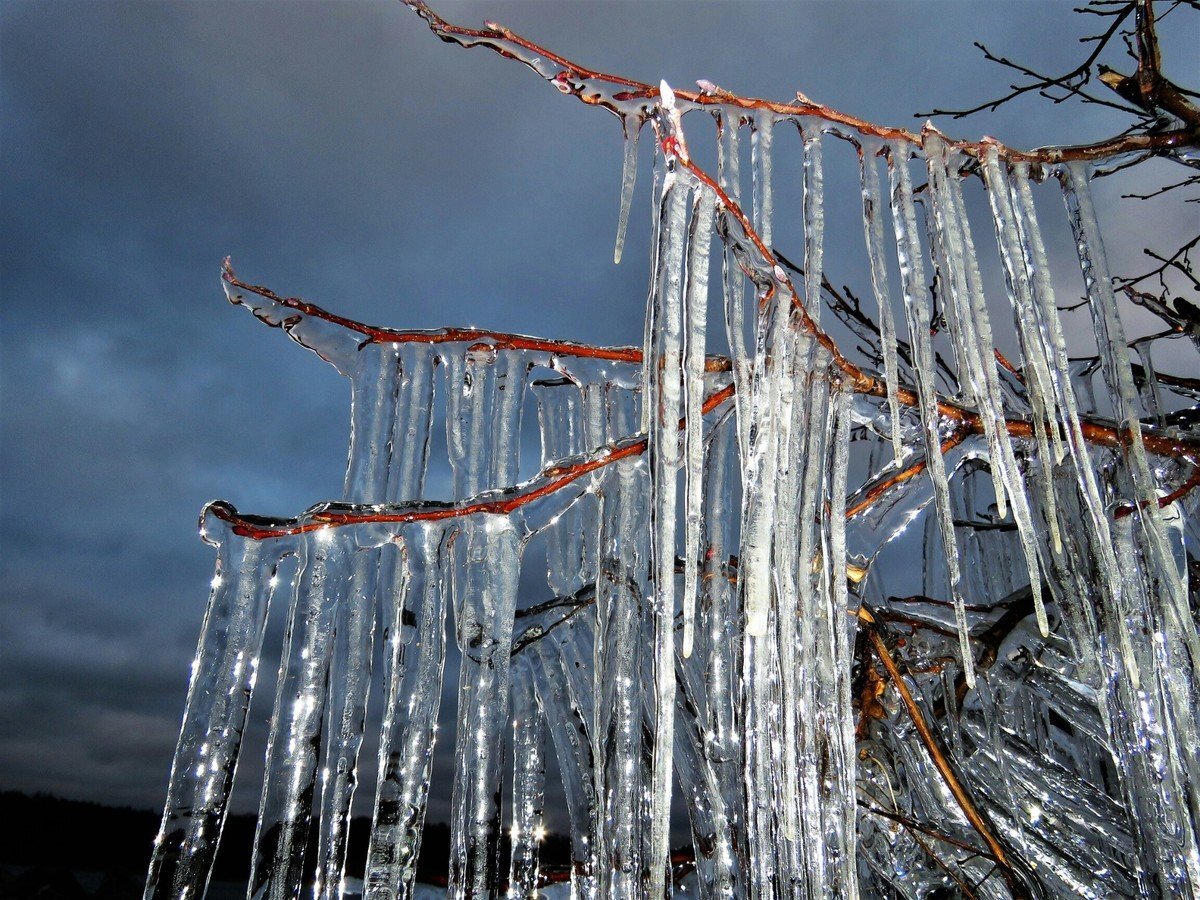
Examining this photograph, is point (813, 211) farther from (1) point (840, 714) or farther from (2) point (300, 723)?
(2) point (300, 723)

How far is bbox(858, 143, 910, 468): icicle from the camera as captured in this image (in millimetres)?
1343

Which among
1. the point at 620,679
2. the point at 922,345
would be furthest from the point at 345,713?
the point at 922,345

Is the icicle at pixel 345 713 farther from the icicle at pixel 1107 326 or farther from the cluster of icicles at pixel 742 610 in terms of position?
the icicle at pixel 1107 326

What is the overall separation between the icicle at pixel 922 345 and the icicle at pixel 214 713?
119cm

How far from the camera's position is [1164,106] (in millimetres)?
1709

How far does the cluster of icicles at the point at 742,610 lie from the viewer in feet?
3.96

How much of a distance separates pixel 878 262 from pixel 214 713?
4.75 ft

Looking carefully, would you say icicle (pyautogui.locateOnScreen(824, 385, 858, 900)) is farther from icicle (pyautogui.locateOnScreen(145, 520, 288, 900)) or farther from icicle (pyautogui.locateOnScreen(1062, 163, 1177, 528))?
icicle (pyautogui.locateOnScreen(145, 520, 288, 900))

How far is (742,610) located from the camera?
1340mm

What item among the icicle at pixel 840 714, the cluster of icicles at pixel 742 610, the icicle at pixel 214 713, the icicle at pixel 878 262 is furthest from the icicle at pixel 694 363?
the icicle at pixel 214 713

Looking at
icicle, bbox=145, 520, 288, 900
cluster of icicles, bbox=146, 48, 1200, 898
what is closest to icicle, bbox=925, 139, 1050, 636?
cluster of icicles, bbox=146, 48, 1200, 898

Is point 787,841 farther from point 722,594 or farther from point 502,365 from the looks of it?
point 502,365

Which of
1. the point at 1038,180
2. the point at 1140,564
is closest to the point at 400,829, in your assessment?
the point at 1140,564

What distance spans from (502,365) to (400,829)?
1027 millimetres
